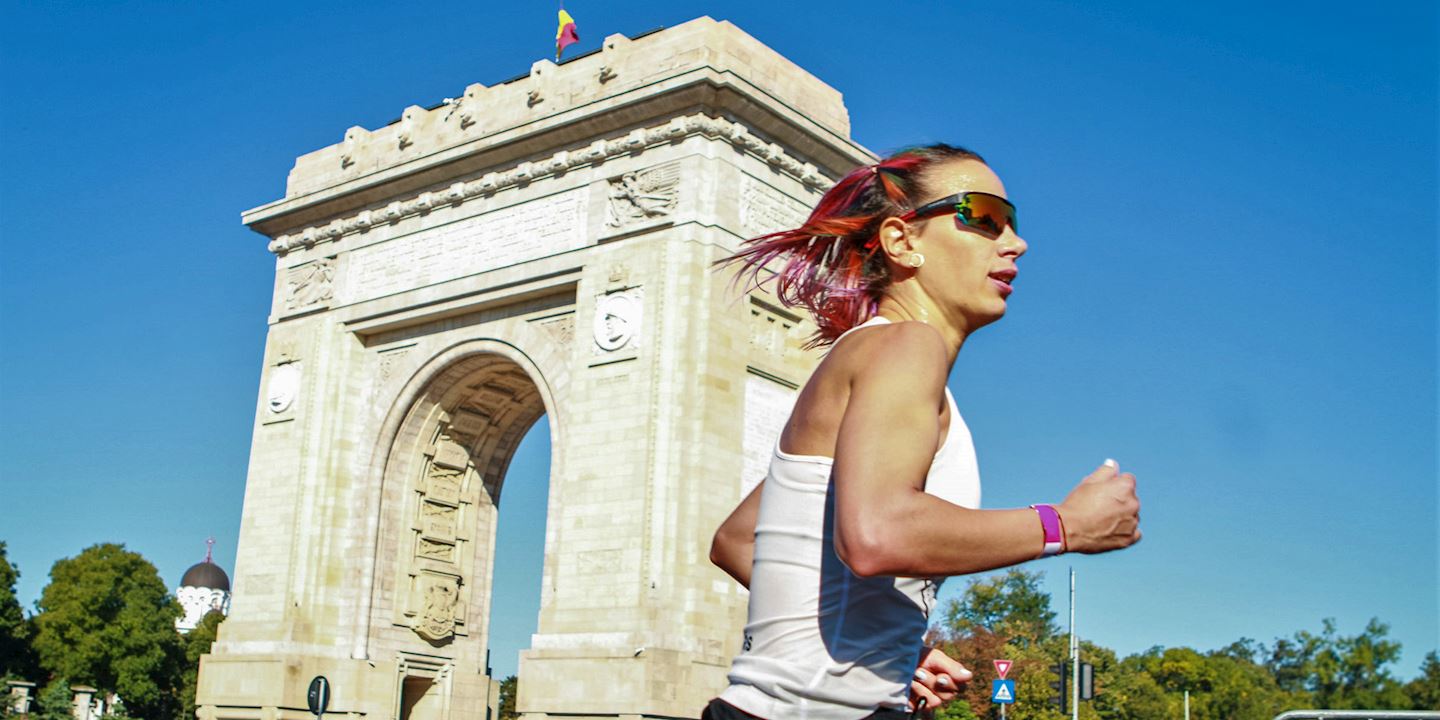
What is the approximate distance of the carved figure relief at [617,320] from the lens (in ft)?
66.5

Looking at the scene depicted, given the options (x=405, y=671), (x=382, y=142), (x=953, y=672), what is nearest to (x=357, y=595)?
(x=405, y=671)

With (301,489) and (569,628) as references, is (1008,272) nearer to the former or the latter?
(569,628)

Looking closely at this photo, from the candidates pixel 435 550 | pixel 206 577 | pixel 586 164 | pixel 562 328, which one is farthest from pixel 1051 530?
pixel 206 577

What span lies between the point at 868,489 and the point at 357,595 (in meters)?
22.2

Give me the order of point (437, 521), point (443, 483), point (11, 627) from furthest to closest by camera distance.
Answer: point (11, 627), point (443, 483), point (437, 521)

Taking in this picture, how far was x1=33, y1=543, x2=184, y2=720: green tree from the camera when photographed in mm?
50500

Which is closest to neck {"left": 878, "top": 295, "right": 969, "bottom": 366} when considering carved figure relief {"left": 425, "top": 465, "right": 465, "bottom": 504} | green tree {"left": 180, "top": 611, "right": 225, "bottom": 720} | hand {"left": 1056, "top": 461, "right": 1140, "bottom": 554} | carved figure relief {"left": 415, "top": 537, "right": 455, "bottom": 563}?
hand {"left": 1056, "top": 461, "right": 1140, "bottom": 554}

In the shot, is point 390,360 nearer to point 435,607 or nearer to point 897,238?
point 435,607

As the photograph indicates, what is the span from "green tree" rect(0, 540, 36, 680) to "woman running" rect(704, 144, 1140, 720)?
52087 millimetres

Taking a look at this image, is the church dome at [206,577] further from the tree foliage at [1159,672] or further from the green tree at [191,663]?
the tree foliage at [1159,672]

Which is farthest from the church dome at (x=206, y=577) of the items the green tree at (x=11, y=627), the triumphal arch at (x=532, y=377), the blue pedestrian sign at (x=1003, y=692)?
the blue pedestrian sign at (x=1003, y=692)

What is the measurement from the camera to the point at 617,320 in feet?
67.2

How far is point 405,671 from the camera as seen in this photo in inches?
914

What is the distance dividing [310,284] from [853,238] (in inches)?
925
